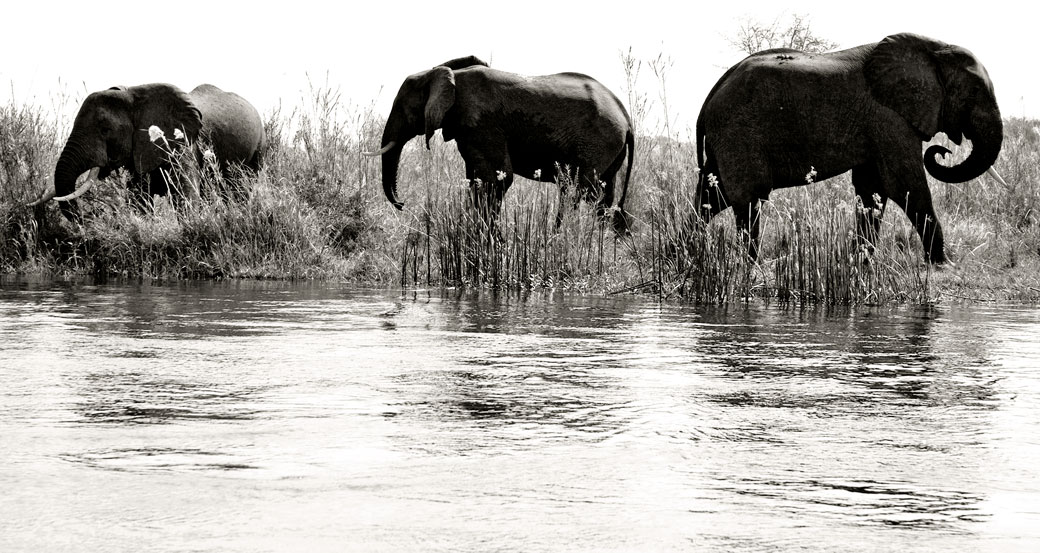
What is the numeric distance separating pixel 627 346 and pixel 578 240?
483 centimetres

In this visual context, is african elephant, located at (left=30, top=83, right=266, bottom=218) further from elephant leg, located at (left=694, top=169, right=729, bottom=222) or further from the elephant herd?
elephant leg, located at (left=694, top=169, right=729, bottom=222)

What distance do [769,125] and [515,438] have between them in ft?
24.7

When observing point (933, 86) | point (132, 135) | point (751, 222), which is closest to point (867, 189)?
point (933, 86)

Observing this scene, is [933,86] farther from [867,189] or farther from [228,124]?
[228,124]

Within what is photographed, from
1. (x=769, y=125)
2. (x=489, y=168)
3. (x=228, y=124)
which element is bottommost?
(x=489, y=168)

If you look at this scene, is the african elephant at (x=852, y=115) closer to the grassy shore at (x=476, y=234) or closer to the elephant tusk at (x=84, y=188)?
the grassy shore at (x=476, y=234)

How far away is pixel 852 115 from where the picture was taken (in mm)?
11383

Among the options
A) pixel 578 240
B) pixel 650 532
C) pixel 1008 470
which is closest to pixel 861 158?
pixel 578 240

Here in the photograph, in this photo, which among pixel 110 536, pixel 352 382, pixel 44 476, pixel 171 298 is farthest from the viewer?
pixel 171 298

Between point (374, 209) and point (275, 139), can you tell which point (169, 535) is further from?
point (275, 139)

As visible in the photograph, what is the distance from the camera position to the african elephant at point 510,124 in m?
13.6

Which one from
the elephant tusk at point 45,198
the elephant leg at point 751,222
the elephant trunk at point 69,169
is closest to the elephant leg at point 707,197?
the elephant leg at point 751,222

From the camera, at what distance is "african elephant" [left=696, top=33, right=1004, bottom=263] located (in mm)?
11359

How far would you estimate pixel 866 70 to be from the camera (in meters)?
11.4
